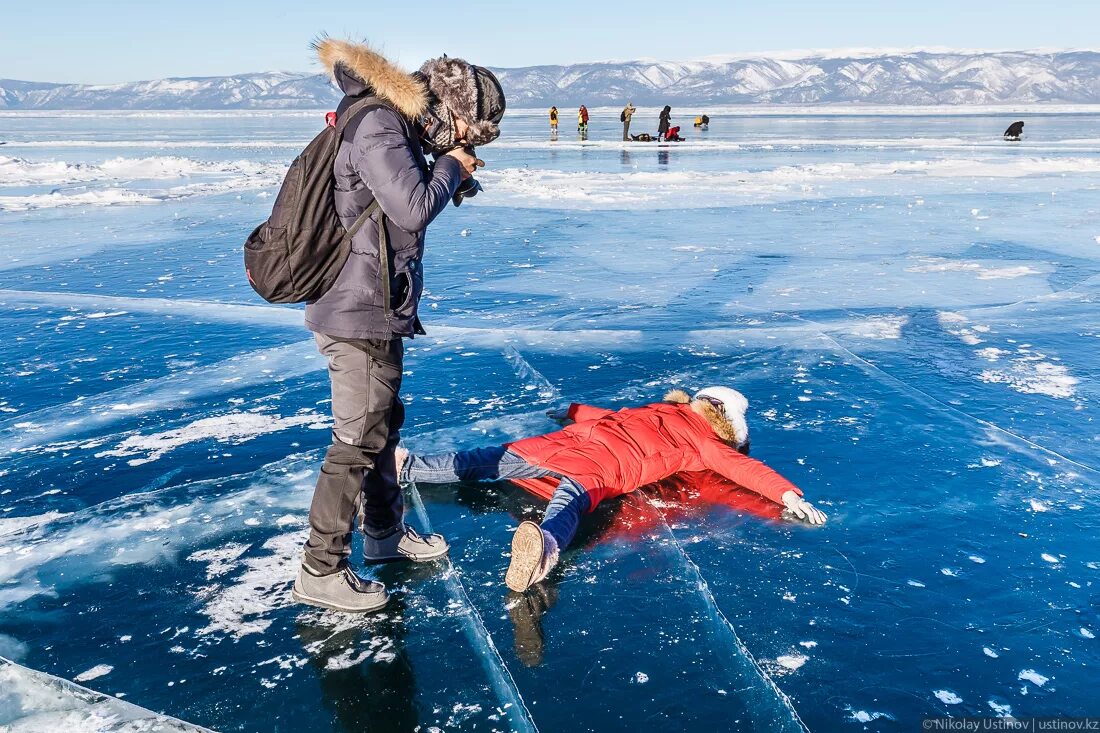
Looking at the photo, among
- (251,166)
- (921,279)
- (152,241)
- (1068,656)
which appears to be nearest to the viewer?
(1068,656)

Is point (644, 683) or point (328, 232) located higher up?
point (328, 232)

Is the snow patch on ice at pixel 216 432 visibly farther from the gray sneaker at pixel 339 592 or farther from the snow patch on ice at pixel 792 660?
the snow patch on ice at pixel 792 660

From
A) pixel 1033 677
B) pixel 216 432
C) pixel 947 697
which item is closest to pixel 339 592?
pixel 947 697

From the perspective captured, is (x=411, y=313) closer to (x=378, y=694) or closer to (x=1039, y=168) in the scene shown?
(x=378, y=694)

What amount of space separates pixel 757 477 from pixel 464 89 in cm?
211

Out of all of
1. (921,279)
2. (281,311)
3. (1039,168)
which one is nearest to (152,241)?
(281,311)

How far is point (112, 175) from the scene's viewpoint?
832 inches

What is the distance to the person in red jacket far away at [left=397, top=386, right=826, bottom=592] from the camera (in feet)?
12.3

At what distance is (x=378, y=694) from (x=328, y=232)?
1.42m

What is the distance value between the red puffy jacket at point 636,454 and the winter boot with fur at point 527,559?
667 millimetres

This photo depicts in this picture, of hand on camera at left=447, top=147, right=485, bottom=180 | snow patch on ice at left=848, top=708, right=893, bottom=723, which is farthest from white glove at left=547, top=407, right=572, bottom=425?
snow patch on ice at left=848, top=708, right=893, bottom=723

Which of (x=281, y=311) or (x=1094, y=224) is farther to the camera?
(x=1094, y=224)

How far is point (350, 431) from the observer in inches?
110

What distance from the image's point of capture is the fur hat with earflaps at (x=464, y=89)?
105 inches
